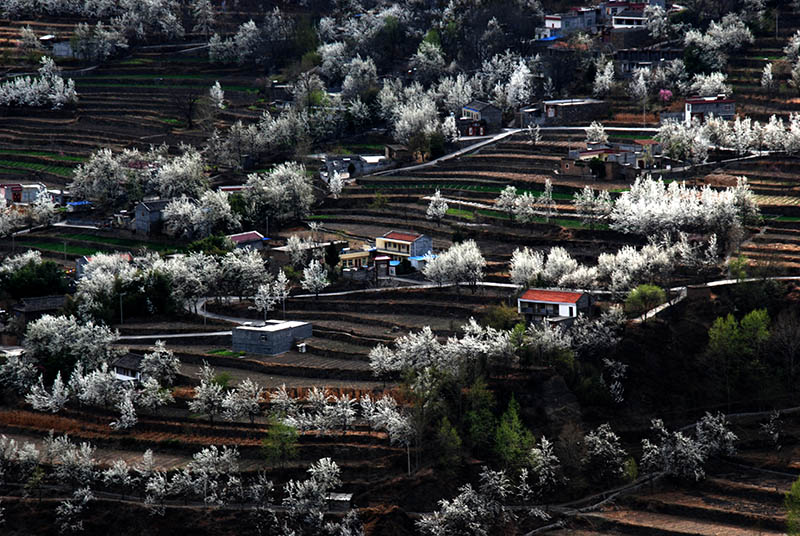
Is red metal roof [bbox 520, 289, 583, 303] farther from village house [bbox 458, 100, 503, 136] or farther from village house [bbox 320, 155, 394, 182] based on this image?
village house [bbox 458, 100, 503, 136]

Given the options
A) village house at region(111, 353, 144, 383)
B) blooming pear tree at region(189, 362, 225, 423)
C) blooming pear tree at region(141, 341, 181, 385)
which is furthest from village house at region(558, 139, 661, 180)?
blooming pear tree at region(189, 362, 225, 423)

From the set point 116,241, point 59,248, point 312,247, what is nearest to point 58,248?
point 59,248

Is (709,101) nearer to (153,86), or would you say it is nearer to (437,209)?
(437,209)

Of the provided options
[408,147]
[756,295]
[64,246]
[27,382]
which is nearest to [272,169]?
[408,147]

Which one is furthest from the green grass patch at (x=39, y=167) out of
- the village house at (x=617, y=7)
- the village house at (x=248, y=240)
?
the village house at (x=617, y=7)

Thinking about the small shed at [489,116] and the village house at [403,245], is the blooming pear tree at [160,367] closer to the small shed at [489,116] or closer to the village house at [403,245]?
the village house at [403,245]

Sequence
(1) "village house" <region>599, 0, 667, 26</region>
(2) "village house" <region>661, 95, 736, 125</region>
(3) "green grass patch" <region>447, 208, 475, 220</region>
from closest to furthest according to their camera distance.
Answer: (3) "green grass patch" <region>447, 208, 475, 220</region>
(2) "village house" <region>661, 95, 736, 125</region>
(1) "village house" <region>599, 0, 667, 26</region>
